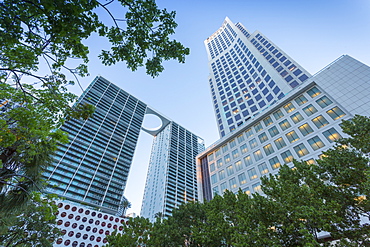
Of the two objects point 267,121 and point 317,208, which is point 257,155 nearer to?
point 267,121

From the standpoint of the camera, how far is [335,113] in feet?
81.0

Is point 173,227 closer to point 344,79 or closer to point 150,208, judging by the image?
point 344,79

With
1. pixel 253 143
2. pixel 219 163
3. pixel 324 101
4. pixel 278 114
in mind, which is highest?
pixel 278 114

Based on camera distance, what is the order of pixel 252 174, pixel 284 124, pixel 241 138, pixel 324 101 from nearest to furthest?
pixel 324 101 → pixel 252 174 → pixel 284 124 → pixel 241 138

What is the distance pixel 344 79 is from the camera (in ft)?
83.7

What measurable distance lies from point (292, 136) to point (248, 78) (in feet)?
106

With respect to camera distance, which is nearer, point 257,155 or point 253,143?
point 257,155

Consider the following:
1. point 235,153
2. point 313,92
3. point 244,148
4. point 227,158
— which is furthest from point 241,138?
point 313,92

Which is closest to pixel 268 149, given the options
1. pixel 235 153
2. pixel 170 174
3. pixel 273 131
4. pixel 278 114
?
pixel 273 131

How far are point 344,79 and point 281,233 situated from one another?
28844 mm

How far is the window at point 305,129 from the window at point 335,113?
3288mm

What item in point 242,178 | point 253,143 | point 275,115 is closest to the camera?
point 242,178

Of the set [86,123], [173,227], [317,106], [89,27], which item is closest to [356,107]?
[317,106]

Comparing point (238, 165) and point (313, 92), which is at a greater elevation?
point (313, 92)
